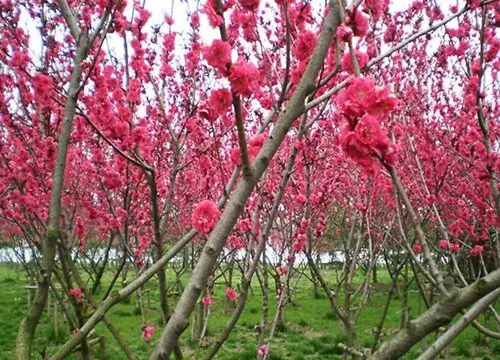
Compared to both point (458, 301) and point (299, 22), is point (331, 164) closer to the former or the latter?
point (299, 22)

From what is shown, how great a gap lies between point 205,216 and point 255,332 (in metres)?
9.10

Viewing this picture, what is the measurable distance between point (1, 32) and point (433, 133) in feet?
16.1

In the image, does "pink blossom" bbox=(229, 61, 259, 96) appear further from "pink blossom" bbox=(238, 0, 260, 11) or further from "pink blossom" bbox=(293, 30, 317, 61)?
"pink blossom" bbox=(293, 30, 317, 61)

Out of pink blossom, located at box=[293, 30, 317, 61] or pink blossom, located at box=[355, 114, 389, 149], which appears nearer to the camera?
pink blossom, located at box=[355, 114, 389, 149]

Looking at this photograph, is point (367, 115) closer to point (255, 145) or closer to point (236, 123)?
point (236, 123)

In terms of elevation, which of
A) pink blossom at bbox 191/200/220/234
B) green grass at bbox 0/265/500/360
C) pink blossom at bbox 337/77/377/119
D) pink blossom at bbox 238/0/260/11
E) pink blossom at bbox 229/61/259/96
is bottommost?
green grass at bbox 0/265/500/360

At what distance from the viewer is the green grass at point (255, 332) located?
855 cm

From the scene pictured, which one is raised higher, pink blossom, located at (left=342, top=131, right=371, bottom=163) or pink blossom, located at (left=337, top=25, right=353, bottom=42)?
pink blossom, located at (left=337, top=25, right=353, bottom=42)

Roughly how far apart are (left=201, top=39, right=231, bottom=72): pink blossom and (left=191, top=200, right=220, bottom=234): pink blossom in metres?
0.69

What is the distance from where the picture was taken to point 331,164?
22.2ft

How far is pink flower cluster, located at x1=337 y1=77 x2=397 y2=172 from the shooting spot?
→ 1.30m

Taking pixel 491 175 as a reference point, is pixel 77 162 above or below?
above

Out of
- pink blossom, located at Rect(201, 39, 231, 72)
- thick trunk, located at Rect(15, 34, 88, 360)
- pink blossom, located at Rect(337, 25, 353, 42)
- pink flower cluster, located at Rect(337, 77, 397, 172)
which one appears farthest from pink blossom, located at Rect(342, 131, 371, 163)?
thick trunk, located at Rect(15, 34, 88, 360)

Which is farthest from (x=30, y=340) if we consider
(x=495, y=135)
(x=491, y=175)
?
(x=495, y=135)
